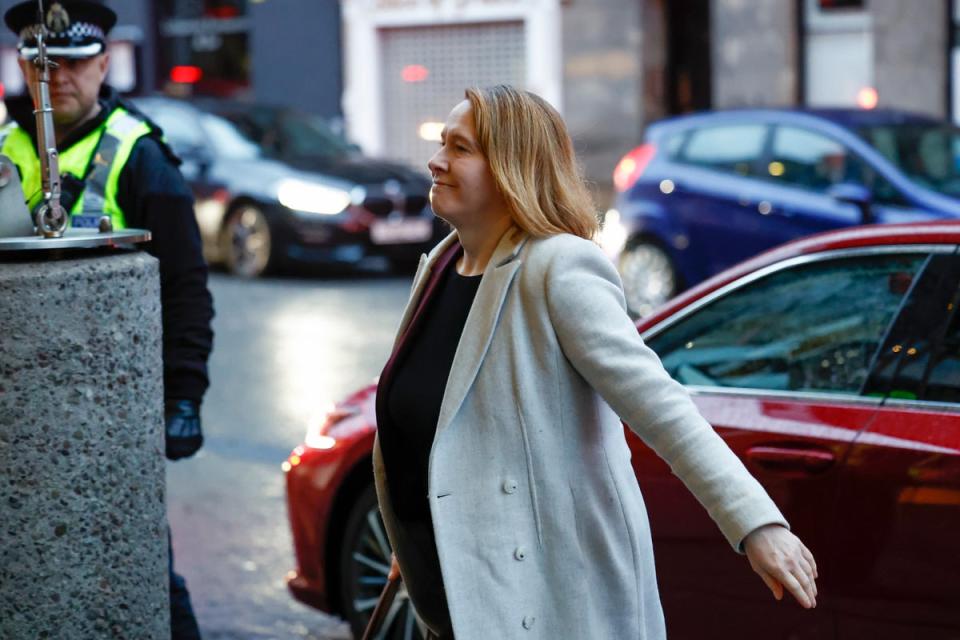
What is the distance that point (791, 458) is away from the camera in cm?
398

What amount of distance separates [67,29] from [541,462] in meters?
2.02

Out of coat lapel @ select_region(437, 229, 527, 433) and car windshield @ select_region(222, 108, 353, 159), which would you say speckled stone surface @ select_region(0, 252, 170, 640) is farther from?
car windshield @ select_region(222, 108, 353, 159)

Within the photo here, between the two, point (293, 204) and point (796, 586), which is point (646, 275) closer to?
→ point (293, 204)

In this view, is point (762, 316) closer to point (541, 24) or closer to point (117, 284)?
point (117, 284)

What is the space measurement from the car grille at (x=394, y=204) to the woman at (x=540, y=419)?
12114mm

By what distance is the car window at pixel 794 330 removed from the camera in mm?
4273

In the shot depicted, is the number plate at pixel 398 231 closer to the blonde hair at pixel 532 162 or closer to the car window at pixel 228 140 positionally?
the car window at pixel 228 140

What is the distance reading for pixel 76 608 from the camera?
3424 mm

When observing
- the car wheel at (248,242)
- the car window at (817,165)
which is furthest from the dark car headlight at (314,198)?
the car window at (817,165)

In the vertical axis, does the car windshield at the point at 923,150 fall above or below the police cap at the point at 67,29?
below

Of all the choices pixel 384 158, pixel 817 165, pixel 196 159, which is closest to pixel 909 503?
pixel 817 165

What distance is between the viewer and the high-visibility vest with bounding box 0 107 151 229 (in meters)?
4.21

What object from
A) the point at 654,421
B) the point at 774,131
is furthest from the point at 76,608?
the point at 774,131

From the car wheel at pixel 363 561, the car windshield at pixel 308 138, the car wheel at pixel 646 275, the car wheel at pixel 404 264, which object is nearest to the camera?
the car wheel at pixel 363 561
